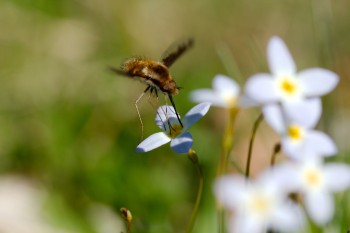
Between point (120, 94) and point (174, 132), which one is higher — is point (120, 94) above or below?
below

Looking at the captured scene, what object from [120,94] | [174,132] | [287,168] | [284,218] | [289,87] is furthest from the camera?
[120,94]

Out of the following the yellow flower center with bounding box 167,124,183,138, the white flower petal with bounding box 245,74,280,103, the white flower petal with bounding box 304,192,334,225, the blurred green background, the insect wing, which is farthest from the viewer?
the blurred green background

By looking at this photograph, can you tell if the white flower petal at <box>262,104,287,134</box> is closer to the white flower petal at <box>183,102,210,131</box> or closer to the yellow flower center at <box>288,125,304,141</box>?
the yellow flower center at <box>288,125,304,141</box>

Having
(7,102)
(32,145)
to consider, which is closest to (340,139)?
(32,145)

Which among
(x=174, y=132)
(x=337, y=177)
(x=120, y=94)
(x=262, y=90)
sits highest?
(x=262, y=90)

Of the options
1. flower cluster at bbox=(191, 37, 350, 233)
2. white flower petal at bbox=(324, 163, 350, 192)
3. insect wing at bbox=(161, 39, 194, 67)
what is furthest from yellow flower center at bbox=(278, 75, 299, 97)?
insect wing at bbox=(161, 39, 194, 67)

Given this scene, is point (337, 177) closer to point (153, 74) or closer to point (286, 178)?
point (286, 178)

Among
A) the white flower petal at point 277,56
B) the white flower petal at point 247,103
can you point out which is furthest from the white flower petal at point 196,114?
the white flower petal at point 277,56

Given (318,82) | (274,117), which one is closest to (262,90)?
(274,117)
